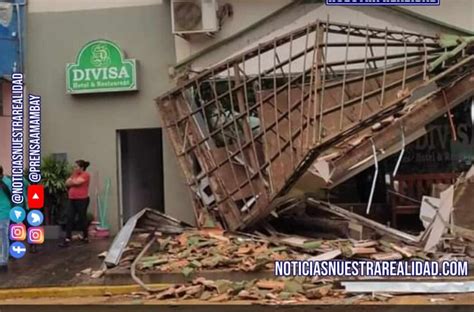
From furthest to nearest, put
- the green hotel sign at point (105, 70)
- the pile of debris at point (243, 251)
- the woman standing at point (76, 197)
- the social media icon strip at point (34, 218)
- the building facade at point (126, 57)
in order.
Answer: the green hotel sign at point (105, 70) < the building facade at point (126, 57) < the woman standing at point (76, 197) < the social media icon strip at point (34, 218) < the pile of debris at point (243, 251)

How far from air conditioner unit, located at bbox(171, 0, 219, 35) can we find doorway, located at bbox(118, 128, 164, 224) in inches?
96.9

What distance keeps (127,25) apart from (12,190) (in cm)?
518

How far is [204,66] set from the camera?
13492mm

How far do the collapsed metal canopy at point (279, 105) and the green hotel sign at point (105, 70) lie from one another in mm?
1768

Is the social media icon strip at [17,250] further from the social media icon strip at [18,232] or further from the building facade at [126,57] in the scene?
the building facade at [126,57]

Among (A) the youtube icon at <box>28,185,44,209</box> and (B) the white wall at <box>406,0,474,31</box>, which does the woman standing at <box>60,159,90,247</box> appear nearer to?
(A) the youtube icon at <box>28,185,44,209</box>

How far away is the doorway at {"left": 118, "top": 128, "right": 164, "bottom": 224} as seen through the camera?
1484cm

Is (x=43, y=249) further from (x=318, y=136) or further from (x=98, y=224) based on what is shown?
(x=318, y=136)

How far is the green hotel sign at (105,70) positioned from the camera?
45.5ft

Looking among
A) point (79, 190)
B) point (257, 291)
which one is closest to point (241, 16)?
point (79, 190)

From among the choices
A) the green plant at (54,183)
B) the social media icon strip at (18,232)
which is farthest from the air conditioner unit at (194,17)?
the social media icon strip at (18,232)

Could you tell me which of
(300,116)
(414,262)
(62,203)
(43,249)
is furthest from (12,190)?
(414,262)

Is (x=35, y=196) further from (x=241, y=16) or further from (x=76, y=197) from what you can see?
(x=241, y=16)

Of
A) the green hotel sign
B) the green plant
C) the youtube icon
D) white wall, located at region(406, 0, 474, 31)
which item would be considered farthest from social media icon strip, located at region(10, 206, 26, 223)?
white wall, located at region(406, 0, 474, 31)
